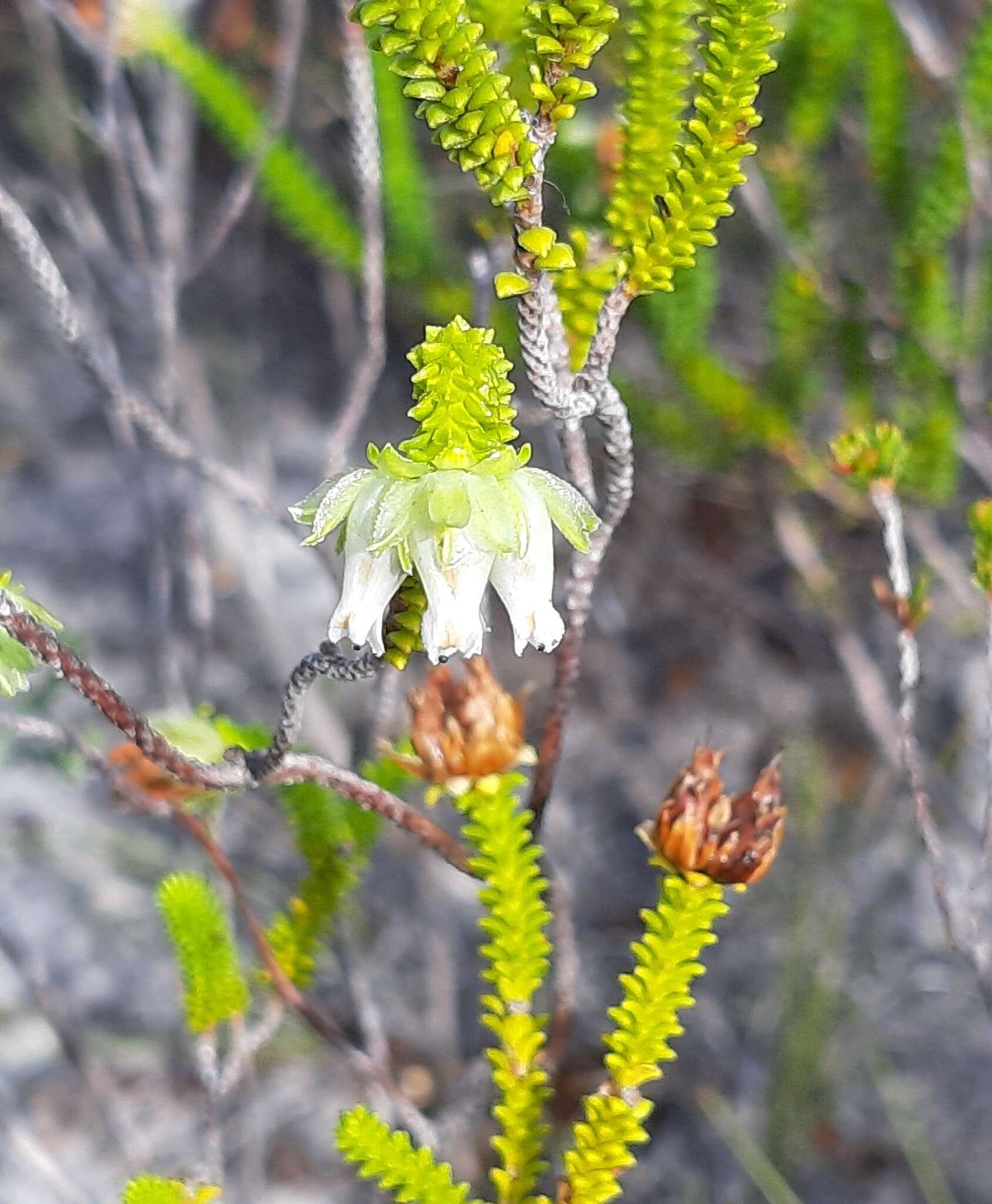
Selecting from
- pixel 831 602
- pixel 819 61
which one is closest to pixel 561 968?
pixel 831 602

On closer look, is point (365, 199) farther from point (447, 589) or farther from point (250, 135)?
point (447, 589)

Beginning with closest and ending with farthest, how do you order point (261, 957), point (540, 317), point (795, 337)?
point (540, 317), point (261, 957), point (795, 337)

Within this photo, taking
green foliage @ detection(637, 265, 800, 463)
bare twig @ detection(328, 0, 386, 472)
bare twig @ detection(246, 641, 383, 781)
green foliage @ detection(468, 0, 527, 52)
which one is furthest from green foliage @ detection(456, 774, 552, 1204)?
green foliage @ detection(637, 265, 800, 463)

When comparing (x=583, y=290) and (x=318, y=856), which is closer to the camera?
(x=583, y=290)

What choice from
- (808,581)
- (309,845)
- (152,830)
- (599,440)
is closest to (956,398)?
(808,581)

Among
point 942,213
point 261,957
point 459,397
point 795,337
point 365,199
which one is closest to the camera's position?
point 459,397

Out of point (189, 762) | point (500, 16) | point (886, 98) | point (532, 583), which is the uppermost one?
point (886, 98)
